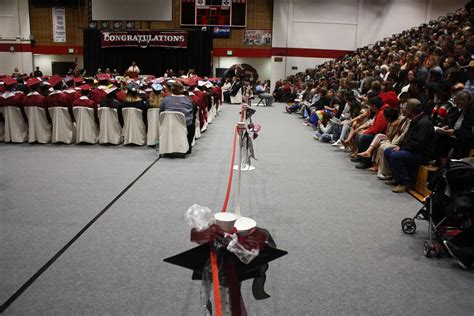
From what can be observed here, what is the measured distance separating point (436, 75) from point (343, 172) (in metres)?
3.00

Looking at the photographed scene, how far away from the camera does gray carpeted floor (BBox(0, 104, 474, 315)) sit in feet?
10.2

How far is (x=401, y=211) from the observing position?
5.31 m

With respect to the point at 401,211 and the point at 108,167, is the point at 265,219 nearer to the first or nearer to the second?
the point at 401,211

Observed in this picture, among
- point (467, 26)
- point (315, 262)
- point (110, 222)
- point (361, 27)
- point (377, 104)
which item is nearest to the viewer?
point (315, 262)

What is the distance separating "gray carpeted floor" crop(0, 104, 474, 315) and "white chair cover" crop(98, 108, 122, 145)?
1.08 meters

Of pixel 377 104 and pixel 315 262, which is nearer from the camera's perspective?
pixel 315 262

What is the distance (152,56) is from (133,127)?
1690cm

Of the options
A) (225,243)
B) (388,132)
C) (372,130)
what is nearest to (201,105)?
(372,130)

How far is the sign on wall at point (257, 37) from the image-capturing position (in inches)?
982

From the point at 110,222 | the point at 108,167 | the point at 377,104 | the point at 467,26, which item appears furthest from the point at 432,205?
the point at 467,26

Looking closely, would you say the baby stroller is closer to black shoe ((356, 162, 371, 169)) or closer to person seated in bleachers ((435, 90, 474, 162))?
person seated in bleachers ((435, 90, 474, 162))

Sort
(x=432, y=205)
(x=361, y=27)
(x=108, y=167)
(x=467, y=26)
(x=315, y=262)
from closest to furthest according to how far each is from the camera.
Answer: (x=315, y=262)
(x=432, y=205)
(x=108, y=167)
(x=467, y=26)
(x=361, y=27)

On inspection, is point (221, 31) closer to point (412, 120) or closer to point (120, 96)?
point (120, 96)

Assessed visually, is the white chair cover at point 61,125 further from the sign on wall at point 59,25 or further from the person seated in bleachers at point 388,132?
the sign on wall at point 59,25
